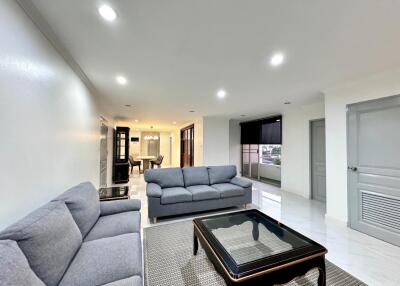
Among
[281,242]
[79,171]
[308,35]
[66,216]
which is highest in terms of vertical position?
[308,35]

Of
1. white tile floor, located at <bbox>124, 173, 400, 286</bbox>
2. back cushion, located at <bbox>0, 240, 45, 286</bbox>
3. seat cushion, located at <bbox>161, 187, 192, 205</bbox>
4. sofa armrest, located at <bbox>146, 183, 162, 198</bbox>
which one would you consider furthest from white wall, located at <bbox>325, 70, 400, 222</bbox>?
back cushion, located at <bbox>0, 240, 45, 286</bbox>

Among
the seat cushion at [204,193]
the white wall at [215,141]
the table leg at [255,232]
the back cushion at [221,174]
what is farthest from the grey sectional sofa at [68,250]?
the white wall at [215,141]

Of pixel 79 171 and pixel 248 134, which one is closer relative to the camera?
pixel 79 171

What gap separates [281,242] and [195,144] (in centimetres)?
585

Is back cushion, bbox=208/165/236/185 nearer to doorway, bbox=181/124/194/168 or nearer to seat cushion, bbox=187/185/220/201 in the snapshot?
seat cushion, bbox=187/185/220/201

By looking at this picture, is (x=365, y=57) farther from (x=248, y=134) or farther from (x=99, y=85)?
(x=248, y=134)

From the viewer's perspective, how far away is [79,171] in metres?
2.74

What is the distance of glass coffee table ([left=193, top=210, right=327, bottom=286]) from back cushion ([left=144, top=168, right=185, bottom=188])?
5.22ft

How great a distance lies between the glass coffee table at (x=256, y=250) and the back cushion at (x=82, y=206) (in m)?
1.16

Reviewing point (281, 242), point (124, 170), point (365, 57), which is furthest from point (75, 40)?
point (124, 170)

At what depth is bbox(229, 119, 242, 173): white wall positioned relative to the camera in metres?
7.35

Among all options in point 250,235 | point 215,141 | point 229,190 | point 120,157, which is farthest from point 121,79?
point 120,157

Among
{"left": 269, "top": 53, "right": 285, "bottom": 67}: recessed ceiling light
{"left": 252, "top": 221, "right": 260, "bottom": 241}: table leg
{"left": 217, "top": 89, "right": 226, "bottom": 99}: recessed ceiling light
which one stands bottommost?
{"left": 252, "top": 221, "right": 260, "bottom": 241}: table leg

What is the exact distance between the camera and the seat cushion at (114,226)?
1.78 meters
